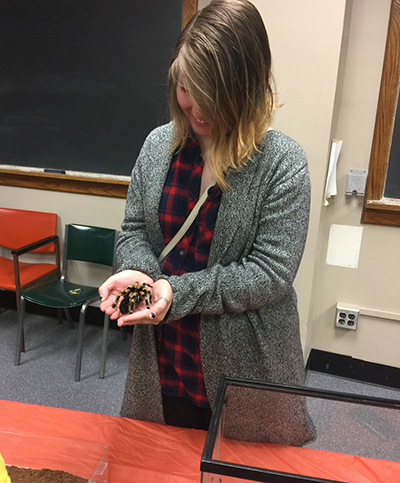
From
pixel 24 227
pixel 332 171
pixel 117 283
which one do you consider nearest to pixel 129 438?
pixel 117 283

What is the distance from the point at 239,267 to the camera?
106 centimetres

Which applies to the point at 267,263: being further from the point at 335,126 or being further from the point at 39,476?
the point at 335,126

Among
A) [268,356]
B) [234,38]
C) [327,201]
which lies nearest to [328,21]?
[327,201]

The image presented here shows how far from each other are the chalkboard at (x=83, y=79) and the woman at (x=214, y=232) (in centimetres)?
190

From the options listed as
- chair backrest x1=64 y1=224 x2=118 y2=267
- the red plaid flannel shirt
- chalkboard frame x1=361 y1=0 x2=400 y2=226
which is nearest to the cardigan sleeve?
the red plaid flannel shirt

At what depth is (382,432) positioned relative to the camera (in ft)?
2.92

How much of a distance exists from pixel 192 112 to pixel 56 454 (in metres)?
0.86

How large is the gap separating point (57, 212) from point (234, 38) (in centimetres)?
282

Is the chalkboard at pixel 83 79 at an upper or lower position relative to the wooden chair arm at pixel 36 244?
upper

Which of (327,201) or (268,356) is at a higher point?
(327,201)

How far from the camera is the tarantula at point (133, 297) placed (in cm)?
101

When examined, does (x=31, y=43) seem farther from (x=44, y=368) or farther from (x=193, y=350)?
(x=193, y=350)

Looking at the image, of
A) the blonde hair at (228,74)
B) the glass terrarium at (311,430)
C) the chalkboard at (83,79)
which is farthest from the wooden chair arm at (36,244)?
the glass terrarium at (311,430)

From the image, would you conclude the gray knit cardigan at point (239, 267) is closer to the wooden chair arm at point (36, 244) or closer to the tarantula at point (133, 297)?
the tarantula at point (133, 297)
